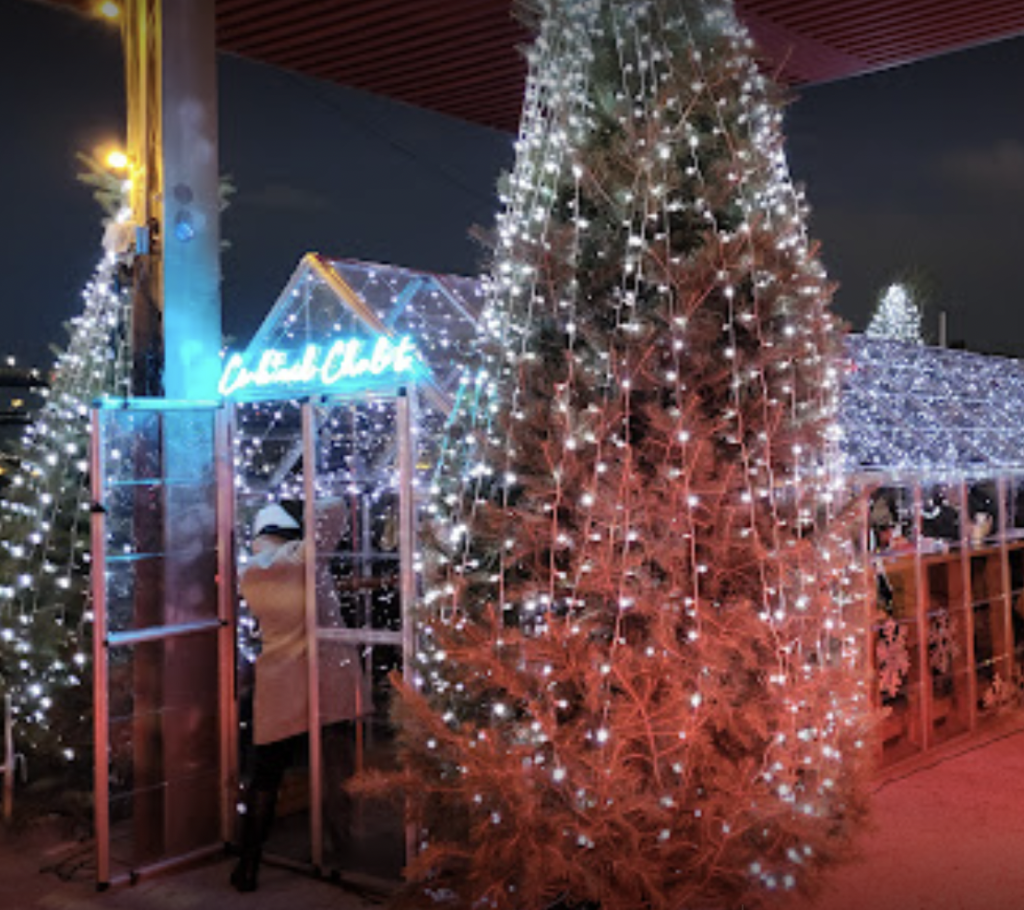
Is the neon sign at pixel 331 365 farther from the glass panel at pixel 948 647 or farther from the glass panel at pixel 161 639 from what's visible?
the glass panel at pixel 948 647

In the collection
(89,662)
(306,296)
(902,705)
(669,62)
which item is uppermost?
(669,62)

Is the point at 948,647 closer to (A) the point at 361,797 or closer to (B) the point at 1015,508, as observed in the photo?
(B) the point at 1015,508

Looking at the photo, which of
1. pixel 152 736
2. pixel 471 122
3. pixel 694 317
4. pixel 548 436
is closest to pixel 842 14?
pixel 471 122

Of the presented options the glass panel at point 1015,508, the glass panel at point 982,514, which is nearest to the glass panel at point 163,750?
the glass panel at point 982,514

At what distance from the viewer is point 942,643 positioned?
864cm

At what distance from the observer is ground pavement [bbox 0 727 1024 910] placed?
5.73 metres

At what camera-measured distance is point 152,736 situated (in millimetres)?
6578

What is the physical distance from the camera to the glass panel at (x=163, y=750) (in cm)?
649

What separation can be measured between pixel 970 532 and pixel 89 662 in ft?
20.5

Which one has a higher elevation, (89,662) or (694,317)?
(694,317)

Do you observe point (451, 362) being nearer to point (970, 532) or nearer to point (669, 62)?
point (669, 62)

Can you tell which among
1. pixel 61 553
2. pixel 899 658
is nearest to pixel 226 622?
pixel 61 553

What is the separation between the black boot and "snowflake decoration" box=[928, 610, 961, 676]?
15.6 ft

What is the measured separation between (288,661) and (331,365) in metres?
1.57
